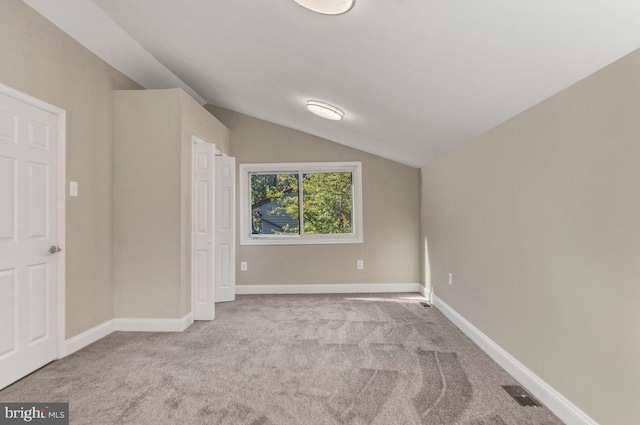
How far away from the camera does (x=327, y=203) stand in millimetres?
5133

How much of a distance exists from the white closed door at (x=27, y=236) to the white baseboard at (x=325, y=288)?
2.51 m

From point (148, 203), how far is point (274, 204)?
205 cm

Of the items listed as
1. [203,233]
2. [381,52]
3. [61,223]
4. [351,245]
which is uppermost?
[381,52]

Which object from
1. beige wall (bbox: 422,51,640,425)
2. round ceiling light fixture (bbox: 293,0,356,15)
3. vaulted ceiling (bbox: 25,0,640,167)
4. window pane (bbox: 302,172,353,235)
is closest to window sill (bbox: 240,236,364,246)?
window pane (bbox: 302,172,353,235)

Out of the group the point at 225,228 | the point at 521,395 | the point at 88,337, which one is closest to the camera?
the point at 521,395

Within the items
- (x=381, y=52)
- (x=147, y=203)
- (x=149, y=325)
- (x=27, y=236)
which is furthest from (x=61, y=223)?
(x=381, y=52)

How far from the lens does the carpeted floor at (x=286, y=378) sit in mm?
1873

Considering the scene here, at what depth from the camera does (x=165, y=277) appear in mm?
3330

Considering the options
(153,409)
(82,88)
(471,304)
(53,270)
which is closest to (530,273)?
(471,304)

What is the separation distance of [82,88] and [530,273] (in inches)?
147

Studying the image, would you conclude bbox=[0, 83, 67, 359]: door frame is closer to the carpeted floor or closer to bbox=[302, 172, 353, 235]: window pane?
the carpeted floor

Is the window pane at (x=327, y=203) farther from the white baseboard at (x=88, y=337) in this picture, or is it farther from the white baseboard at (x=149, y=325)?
the white baseboard at (x=88, y=337)

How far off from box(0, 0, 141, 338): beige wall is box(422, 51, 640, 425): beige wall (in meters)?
3.36

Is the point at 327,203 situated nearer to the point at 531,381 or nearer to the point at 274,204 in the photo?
the point at 274,204
